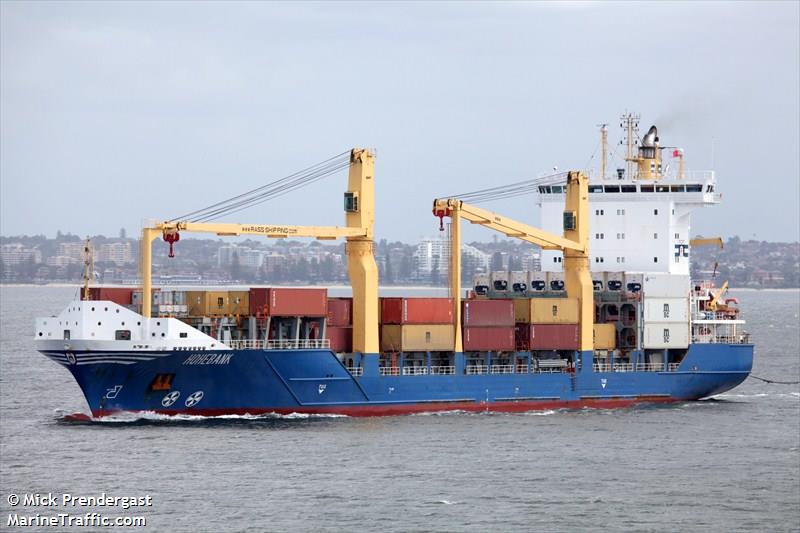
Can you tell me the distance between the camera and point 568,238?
5203 cm

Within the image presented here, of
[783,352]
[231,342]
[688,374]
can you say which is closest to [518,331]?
[688,374]

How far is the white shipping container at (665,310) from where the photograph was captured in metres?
52.4

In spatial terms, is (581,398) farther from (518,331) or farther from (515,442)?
(515,442)

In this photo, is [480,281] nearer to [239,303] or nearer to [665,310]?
[665,310]

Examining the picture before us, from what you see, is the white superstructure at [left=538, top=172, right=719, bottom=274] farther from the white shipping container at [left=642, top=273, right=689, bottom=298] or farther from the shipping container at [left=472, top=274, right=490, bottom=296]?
the shipping container at [left=472, top=274, right=490, bottom=296]

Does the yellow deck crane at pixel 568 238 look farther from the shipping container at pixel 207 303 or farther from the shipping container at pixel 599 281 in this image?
the shipping container at pixel 207 303

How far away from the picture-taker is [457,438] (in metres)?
42.4

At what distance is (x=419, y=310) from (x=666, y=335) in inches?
413

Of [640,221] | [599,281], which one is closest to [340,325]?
[599,281]

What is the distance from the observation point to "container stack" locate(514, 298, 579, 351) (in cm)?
4975

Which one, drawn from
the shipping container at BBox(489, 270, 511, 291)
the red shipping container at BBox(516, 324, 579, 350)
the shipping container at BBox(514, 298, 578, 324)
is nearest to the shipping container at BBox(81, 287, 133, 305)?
the shipping container at BBox(514, 298, 578, 324)

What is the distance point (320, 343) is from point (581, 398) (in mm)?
10544

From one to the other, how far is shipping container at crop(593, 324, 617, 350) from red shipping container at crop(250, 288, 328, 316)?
11.8m

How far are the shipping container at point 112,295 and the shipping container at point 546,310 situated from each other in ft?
44.3
